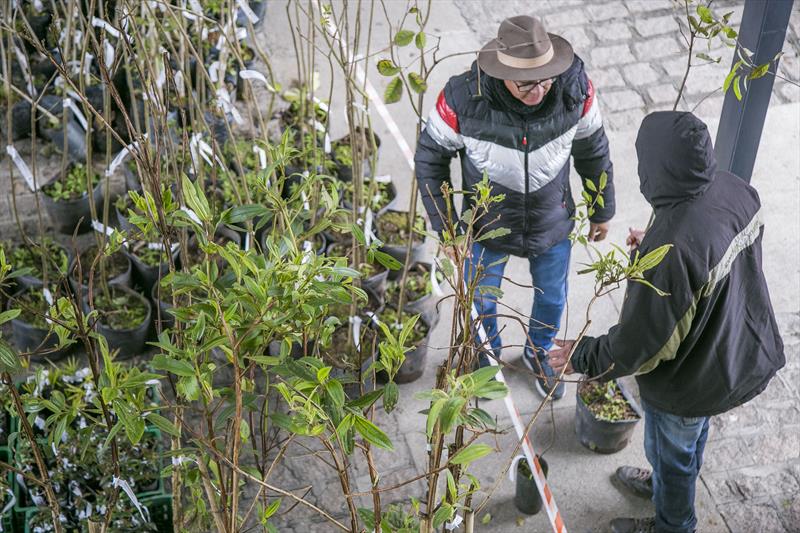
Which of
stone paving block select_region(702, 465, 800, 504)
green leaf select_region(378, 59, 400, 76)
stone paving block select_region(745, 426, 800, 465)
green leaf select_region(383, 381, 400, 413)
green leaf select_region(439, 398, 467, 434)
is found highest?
green leaf select_region(378, 59, 400, 76)

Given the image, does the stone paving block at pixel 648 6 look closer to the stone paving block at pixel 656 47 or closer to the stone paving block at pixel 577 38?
the stone paving block at pixel 656 47

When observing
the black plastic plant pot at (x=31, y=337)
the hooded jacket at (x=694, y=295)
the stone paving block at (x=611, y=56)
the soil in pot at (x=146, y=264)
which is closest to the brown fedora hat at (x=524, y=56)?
the hooded jacket at (x=694, y=295)

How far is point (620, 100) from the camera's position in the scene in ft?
20.3

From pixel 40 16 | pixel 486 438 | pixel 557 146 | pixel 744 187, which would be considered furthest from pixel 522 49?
pixel 40 16

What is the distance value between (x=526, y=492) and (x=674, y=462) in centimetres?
63

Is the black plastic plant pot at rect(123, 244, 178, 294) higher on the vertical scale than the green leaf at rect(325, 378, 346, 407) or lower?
lower

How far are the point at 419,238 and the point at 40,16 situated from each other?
3395mm

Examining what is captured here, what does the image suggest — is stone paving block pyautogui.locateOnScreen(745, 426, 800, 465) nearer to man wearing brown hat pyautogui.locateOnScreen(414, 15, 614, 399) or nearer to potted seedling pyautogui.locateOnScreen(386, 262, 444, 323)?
man wearing brown hat pyautogui.locateOnScreen(414, 15, 614, 399)

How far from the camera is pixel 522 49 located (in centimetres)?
365

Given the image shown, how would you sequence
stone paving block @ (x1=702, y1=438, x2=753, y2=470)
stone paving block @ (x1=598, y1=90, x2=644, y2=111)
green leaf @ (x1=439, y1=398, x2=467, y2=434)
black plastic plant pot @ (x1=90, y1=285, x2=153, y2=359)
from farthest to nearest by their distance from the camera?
stone paving block @ (x1=598, y1=90, x2=644, y2=111) → black plastic plant pot @ (x1=90, y1=285, x2=153, y2=359) → stone paving block @ (x1=702, y1=438, x2=753, y2=470) → green leaf @ (x1=439, y1=398, x2=467, y2=434)

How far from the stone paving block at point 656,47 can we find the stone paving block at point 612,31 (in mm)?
126

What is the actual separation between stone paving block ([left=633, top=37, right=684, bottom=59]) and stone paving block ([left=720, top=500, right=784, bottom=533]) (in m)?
3.55

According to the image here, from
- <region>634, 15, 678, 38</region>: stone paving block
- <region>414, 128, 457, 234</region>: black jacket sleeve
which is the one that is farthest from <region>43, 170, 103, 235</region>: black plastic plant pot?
<region>634, 15, 678, 38</region>: stone paving block

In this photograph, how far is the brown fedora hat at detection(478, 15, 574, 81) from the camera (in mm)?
3614
